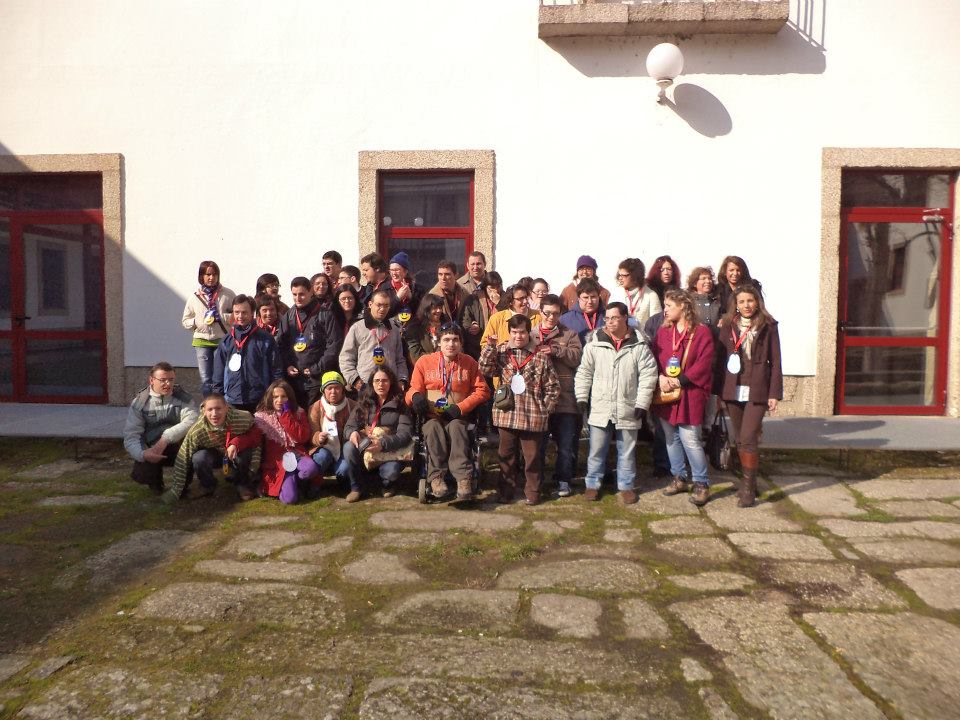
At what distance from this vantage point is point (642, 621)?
344 centimetres

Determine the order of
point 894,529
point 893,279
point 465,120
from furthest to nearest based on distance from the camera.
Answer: point 893,279 → point 465,120 → point 894,529

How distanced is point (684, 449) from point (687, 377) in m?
0.55

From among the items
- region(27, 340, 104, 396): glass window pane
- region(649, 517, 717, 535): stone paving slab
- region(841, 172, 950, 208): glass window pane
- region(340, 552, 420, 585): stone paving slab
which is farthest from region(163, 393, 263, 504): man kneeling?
region(841, 172, 950, 208): glass window pane

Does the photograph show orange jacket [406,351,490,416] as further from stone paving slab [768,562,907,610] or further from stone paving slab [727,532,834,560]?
stone paving slab [768,562,907,610]

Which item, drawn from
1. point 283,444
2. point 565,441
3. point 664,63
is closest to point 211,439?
point 283,444

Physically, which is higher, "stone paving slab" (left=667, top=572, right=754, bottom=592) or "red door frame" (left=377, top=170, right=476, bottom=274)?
"red door frame" (left=377, top=170, right=476, bottom=274)

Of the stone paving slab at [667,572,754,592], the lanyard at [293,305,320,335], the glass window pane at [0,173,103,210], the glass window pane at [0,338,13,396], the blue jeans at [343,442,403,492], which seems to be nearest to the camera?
the stone paving slab at [667,572,754,592]

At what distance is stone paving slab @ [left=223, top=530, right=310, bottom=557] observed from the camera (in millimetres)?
4367

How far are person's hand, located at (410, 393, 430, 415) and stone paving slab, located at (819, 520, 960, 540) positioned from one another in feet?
8.66

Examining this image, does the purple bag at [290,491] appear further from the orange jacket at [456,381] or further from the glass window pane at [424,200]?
the glass window pane at [424,200]

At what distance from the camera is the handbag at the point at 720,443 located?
20.2 ft

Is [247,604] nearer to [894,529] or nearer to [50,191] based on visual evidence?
[894,529]

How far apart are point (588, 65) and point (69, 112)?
5631 millimetres

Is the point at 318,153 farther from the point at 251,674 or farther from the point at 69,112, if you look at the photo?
the point at 251,674
